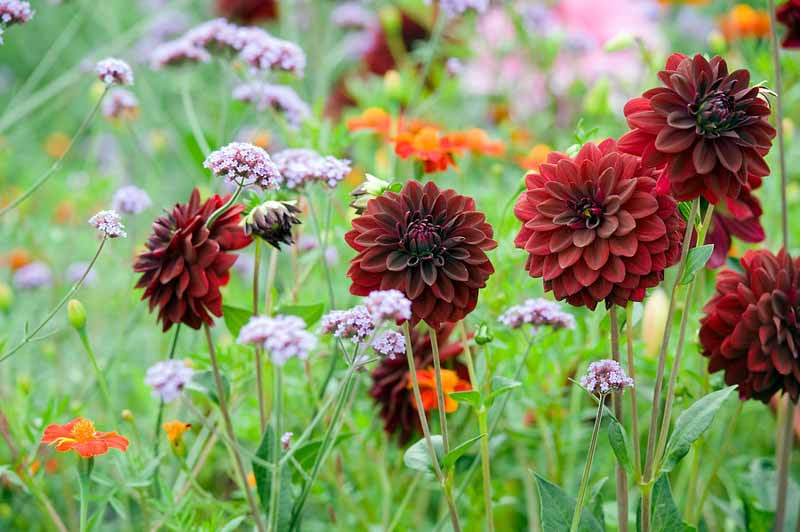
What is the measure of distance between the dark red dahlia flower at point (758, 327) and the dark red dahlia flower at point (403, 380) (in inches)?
8.8

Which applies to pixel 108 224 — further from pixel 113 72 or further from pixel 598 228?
pixel 598 228

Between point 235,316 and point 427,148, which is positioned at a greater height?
point 427,148

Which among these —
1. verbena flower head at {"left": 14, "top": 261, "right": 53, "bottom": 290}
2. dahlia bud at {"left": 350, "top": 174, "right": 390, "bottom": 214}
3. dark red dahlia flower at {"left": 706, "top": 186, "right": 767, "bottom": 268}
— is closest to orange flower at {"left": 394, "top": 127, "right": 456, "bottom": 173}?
dahlia bud at {"left": 350, "top": 174, "right": 390, "bottom": 214}

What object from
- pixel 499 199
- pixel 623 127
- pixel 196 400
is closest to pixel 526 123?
pixel 623 127

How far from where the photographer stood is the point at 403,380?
760 millimetres

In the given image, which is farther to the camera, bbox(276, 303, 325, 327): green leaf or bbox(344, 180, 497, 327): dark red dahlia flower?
bbox(276, 303, 325, 327): green leaf

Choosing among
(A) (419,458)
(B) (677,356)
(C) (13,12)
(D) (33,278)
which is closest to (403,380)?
(A) (419,458)

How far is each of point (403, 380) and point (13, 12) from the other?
440mm

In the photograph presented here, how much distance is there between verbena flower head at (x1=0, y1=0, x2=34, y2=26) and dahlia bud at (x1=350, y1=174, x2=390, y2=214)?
32cm

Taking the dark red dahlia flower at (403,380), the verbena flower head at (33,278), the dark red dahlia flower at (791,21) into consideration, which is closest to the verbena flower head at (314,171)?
the dark red dahlia flower at (403,380)

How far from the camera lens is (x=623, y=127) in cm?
118

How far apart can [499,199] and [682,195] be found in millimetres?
484

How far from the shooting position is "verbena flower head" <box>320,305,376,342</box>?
54cm

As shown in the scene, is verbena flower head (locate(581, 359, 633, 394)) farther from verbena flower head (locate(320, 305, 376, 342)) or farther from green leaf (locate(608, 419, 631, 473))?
verbena flower head (locate(320, 305, 376, 342))
